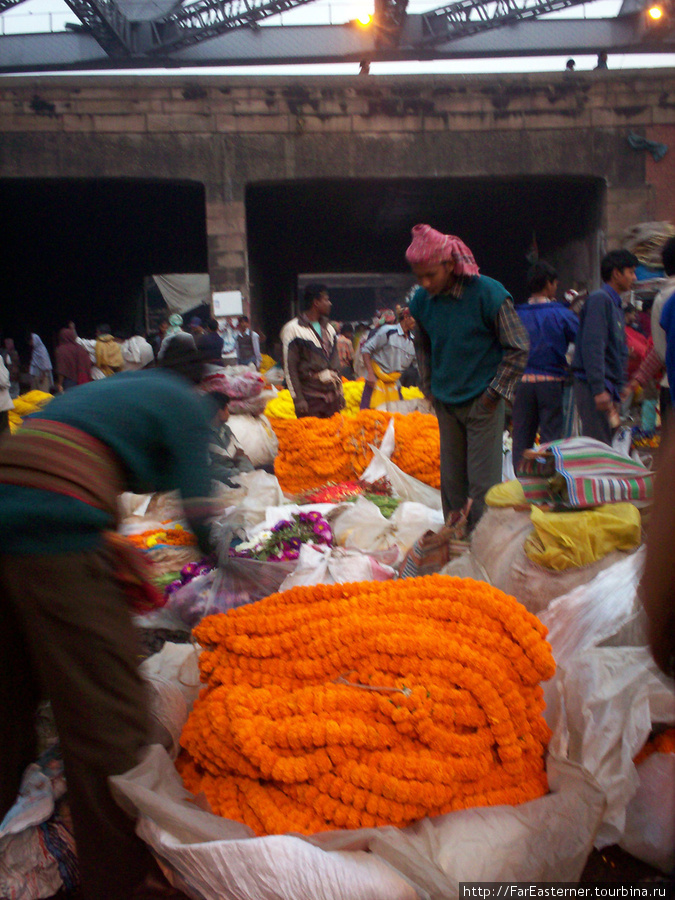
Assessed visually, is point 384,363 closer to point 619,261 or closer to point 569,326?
point 569,326

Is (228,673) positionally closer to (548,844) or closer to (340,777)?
(340,777)

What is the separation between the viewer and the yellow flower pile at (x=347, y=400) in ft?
20.8

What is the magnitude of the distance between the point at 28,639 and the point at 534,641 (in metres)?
1.23

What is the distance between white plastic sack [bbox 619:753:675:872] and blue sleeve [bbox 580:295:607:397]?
9.17 feet

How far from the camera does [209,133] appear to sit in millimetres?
11391

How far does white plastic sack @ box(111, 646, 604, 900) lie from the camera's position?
154cm

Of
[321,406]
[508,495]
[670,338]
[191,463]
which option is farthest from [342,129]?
[191,463]

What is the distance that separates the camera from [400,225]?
16.6 meters

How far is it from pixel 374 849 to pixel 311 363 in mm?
4752

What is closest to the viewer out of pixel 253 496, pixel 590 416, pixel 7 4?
pixel 590 416

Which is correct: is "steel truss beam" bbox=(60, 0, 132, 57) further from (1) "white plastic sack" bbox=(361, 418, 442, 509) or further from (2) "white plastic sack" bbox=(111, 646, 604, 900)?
(2) "white plastic sack" bbox=(111, 646, 604, 900)

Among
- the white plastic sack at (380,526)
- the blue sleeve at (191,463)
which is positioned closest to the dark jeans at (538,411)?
the white plastic sack at (380,526)

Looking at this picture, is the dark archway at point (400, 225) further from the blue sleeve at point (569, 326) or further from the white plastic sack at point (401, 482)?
the white plastic sack at point (401, 482)

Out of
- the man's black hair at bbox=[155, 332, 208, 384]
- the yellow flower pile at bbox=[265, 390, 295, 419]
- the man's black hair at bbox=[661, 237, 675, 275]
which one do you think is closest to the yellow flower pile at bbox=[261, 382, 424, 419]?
the yellow flower pile at bbox=[265, 390, 295, 419]
